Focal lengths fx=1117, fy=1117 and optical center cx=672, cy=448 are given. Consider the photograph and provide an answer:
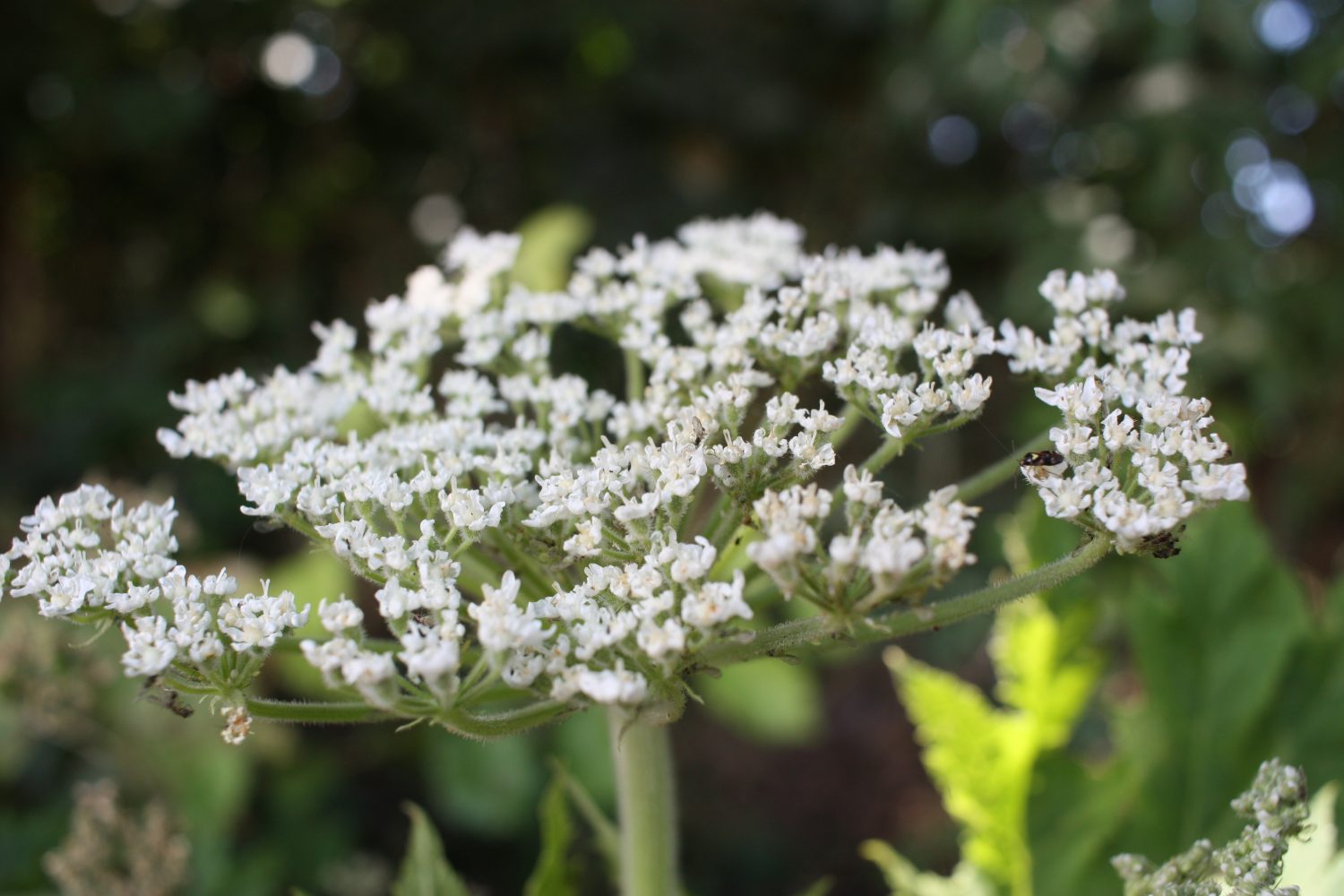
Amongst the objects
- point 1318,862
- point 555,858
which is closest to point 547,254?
point 555,858

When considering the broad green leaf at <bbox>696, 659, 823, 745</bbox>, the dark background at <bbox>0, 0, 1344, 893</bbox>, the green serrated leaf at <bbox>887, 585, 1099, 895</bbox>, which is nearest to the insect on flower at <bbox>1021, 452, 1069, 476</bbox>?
the green serrated leaf at <bbox>887, 585, 1099, 895</bbox>

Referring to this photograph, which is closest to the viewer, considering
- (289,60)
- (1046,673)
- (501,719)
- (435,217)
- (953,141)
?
(501,719)

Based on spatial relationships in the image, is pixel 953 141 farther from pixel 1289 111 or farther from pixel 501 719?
pixel 501 719

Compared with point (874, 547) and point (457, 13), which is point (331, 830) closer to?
point (874, 547)

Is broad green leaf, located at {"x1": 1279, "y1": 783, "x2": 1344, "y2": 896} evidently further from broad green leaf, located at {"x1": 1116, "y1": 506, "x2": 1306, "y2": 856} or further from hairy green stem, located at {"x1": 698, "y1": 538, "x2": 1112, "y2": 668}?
hairy green stem, located at {"x1": 698, "y1": 538, "x2": 1112, "y2": 668}

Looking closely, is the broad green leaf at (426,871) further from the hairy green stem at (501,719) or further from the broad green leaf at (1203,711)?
the broad green leaf at (1203,711)

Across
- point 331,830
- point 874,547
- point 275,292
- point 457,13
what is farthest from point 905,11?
point 874,547

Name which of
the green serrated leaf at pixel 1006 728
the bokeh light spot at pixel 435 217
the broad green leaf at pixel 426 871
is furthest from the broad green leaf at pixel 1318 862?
the bokeh light spot at pixel 435 217
